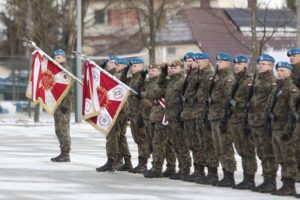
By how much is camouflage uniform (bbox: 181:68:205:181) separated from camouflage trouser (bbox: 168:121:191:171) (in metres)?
0.21

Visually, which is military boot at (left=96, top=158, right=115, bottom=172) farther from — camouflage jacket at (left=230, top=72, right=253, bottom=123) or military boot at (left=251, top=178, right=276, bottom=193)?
military boot at (left=251, top=178, right=276, bottom=193)

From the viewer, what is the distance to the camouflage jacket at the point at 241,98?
42.4ft

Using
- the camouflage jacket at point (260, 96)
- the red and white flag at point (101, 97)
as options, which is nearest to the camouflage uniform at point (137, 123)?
the red and white flag at point (101, 97)

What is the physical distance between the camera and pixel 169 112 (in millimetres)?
14273

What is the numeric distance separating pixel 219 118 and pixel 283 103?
1377 millimetres

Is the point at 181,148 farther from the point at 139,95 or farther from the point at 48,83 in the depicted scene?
the point at 48,83

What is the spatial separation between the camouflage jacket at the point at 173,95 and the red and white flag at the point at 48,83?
3.06 m

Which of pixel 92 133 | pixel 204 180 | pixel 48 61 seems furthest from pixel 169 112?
pixel 92 133

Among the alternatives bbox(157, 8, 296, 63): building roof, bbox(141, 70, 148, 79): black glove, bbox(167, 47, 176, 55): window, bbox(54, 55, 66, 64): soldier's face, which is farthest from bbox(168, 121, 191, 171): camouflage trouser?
bbox(167, 47, 176, 55): window

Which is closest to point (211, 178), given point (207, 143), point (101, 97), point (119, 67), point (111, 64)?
point (207, 143)

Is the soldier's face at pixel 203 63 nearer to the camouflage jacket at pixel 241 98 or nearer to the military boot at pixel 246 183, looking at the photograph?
the camouflage jacket at pixel 241 98

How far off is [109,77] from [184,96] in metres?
2.09

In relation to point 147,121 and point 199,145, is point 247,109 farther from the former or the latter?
point 147,121

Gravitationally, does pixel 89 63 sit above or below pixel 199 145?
above
